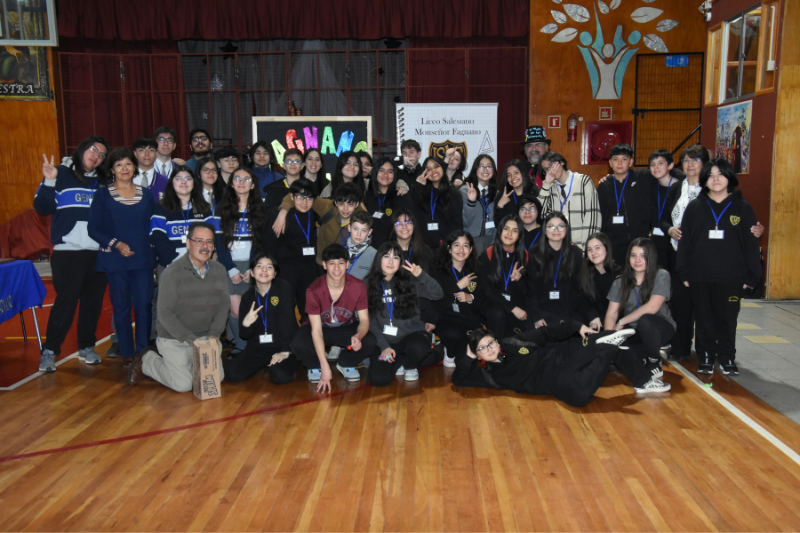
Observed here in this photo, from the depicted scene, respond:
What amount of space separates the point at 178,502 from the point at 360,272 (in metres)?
2.22

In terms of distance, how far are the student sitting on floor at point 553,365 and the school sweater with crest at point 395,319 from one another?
18.3 inches

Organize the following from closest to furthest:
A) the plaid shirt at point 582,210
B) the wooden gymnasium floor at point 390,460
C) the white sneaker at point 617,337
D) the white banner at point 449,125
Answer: the wooden gymnasium floor at point 390,460 → the white sneaker at point 617,337 → the plaid shirt at point 582,210 → the white banner at point 449,125

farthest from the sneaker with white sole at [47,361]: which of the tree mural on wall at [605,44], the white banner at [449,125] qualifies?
the tree mural on wall at [605,44]

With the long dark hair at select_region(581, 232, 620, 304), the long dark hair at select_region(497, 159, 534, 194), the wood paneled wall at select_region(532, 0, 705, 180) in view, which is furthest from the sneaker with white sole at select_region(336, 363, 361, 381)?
the wood paneled wall at select_region(532, 0, 705, 180)

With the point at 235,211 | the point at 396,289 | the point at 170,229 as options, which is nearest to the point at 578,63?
the point at 396,289

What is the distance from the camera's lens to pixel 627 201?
4852 mm

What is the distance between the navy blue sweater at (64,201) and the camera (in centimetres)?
427

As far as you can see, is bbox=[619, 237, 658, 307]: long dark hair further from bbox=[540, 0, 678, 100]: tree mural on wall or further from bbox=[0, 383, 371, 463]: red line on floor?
bbox=[540, 0, 678, 100]: tree mural on wall

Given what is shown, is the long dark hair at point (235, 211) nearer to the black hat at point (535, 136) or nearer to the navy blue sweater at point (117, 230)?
the navy blue sweater at point (117, 230)

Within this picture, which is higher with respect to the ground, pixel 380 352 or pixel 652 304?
pixel 652 304

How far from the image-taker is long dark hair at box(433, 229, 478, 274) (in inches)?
174

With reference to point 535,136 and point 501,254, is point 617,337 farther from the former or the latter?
point 535,136

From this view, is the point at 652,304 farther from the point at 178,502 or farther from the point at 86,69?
the point at 86,69

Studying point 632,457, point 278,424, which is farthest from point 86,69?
point 632,457
